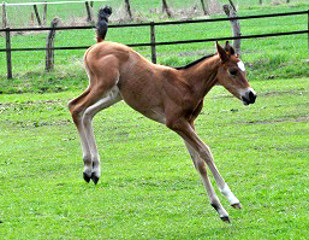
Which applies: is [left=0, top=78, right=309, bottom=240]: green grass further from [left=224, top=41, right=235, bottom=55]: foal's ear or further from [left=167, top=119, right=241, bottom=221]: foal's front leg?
[left=224, top=41, right=235, bottom=55]: foal's ear

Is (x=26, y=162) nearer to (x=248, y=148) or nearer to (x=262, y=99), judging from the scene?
(x=248, y=148)

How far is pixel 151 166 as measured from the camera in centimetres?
1077

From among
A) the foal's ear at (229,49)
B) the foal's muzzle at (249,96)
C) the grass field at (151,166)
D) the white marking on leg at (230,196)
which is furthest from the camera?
the grass field at (151,166)

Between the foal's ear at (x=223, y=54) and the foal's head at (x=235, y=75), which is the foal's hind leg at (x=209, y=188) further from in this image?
the foal's ear at (x=223, y=54)

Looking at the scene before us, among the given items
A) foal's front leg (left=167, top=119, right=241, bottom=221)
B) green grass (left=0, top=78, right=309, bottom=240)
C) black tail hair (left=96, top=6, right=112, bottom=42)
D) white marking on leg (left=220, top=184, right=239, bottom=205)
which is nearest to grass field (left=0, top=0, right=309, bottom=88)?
green grass (left=0, top=78, right=309, bottom=240)

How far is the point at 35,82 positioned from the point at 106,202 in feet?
38.6

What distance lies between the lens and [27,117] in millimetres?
15891

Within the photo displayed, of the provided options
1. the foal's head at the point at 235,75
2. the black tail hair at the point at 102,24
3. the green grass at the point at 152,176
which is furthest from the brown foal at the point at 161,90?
the green grass at the point at 152,176

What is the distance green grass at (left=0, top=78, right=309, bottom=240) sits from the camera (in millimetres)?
7875

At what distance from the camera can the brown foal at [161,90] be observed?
7562 millimetres

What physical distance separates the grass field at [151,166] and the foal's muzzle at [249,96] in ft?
4.68

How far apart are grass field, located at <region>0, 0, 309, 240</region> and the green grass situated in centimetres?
2

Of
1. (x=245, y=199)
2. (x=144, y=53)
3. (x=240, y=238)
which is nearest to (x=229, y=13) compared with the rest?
(x=144, y=53)

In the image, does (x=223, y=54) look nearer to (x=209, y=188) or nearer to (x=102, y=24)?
(x=209, y=188)
